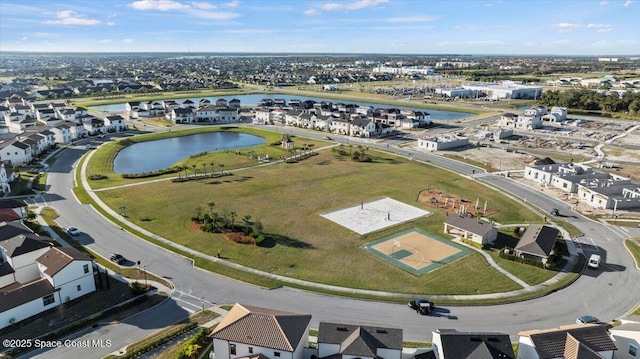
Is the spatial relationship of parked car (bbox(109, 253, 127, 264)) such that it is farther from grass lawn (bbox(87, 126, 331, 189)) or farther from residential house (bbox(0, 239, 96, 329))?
grass lawn (bbox(87, 126, 331, 189))

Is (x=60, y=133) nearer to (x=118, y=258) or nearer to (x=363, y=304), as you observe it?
(x=118, y=258)

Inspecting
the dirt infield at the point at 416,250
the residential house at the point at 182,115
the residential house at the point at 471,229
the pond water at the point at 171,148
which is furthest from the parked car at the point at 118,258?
the residential house at the point at 182,115

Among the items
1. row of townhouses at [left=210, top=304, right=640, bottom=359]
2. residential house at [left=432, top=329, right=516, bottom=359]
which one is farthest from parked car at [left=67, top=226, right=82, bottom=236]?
residential house at [left=432, top=329, right=516, bottom=359]

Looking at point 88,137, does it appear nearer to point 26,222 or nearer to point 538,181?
point 26,222

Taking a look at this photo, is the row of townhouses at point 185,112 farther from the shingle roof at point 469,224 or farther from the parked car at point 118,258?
the shingle roof at point 469,224

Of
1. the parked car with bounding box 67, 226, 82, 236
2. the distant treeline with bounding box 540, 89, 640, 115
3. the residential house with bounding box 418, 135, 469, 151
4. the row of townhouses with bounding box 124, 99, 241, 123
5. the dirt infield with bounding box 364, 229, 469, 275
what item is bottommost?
the dirt infield with bounding box 364, 229, 469, 275

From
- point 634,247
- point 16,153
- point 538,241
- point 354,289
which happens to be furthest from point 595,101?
point 16,153
